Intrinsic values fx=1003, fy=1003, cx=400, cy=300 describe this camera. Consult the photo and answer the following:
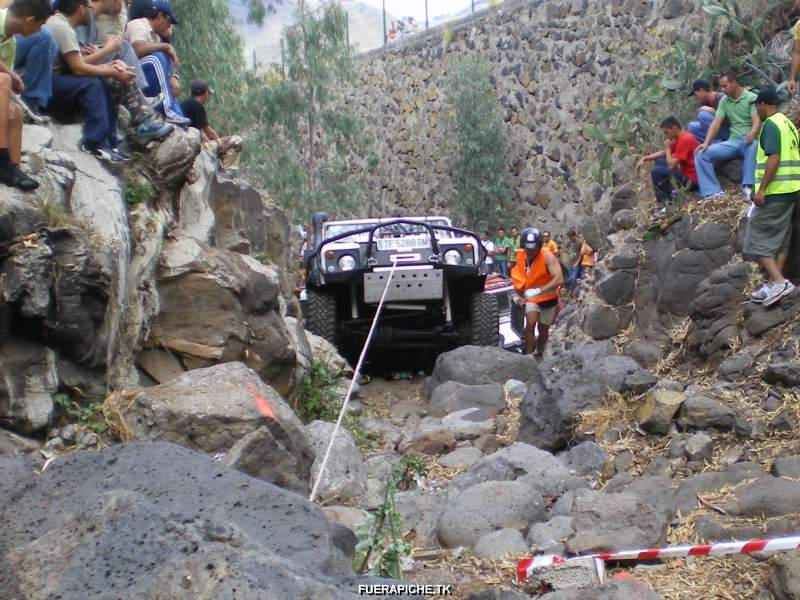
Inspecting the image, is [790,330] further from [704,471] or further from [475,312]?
[475,312]

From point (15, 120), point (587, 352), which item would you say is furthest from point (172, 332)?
point (587, 352)

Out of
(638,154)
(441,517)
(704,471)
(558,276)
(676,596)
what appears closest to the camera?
(676,596)

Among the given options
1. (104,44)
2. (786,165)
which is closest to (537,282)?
(786,165)

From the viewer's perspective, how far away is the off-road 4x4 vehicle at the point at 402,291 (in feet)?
33.7

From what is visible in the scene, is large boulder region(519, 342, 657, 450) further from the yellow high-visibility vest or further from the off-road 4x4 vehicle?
the off-road 4x4 vehicle

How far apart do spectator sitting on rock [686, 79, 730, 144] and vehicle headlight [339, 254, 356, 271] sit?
12.2 ft

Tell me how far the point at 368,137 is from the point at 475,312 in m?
14.0

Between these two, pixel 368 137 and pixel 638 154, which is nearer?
pixel 638 154

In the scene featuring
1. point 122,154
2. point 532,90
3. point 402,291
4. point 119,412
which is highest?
A: point 532,90

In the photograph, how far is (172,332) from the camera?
7.02 m

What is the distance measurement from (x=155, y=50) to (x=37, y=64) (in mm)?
2143

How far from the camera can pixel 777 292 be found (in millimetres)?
7680

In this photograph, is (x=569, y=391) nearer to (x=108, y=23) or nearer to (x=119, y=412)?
(x=119, y=412)

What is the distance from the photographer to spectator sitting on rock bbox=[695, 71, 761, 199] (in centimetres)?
919
